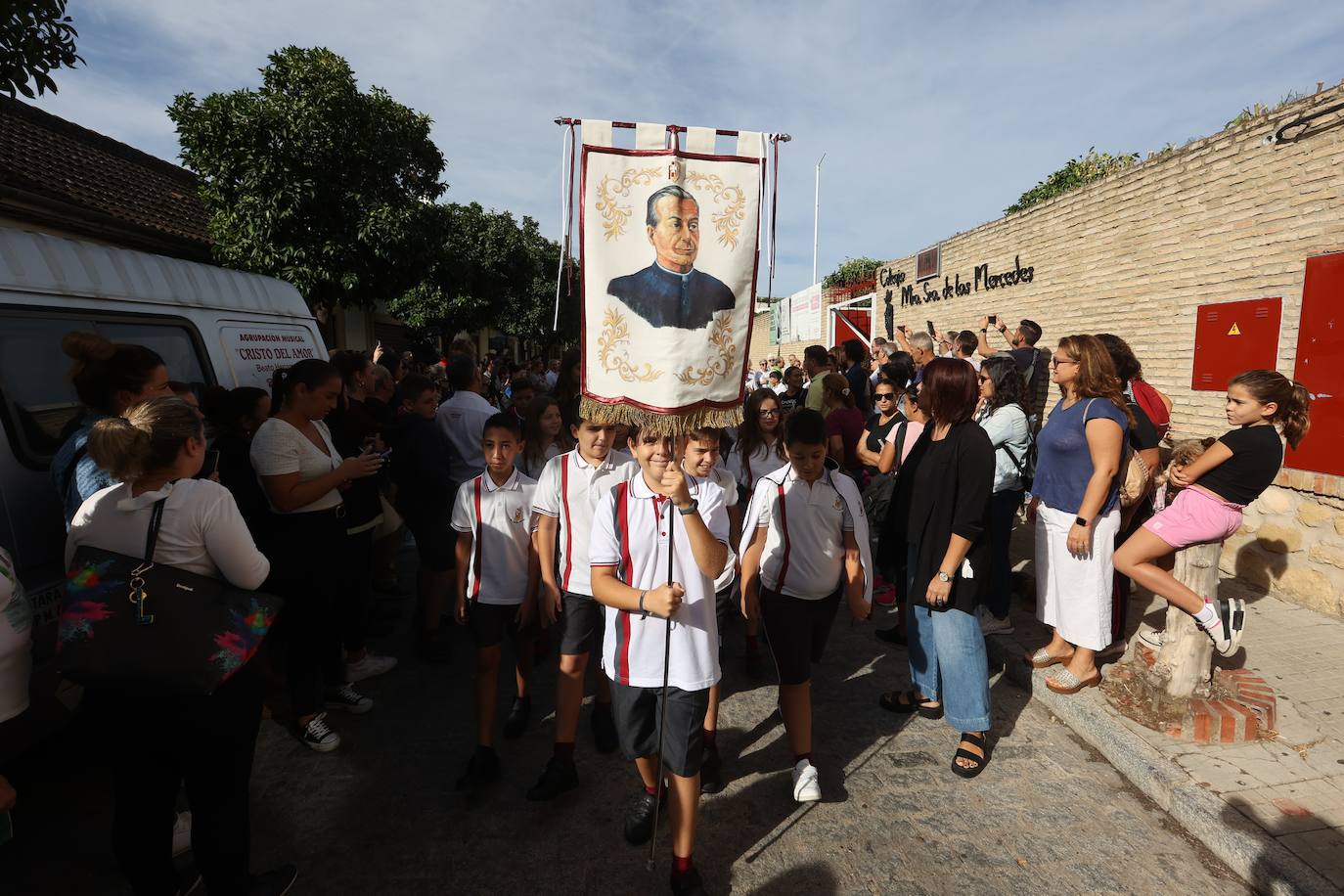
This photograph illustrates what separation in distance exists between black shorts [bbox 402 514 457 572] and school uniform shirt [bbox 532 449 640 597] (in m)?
1.82

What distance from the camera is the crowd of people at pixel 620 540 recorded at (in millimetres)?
2273

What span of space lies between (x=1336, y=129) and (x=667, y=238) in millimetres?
5716

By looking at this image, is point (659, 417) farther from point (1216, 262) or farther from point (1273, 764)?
point (1216, 262)

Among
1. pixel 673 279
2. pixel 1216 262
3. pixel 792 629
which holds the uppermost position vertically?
pixel 1216 262

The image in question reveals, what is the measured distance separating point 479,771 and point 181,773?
1284 mm

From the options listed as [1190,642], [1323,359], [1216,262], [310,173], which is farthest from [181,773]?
[310,173]

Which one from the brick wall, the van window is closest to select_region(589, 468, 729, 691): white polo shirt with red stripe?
the van window

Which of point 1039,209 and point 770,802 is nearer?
point 770,802

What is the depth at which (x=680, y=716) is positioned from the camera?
98.3 inches

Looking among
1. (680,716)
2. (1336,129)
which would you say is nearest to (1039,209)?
(1336,129)

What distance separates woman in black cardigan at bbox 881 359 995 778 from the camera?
3281 mm

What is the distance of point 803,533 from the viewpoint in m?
3.12

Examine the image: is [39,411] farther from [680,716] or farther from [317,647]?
[680,716]

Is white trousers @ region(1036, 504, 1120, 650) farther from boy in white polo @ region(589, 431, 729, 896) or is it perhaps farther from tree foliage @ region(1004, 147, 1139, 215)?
tree foliage @ region(1004, 147, 1139, 215)
